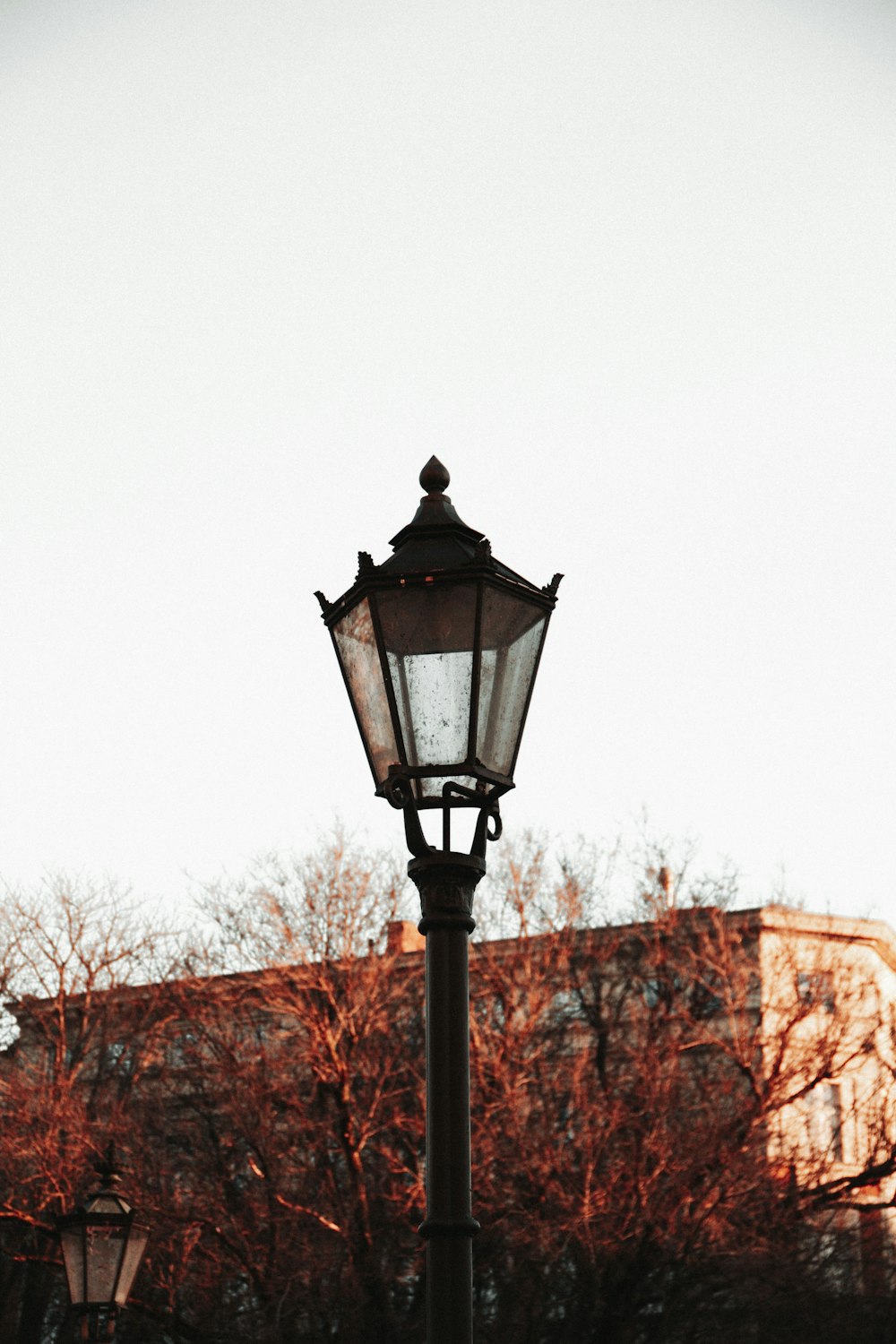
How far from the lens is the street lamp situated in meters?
12.2

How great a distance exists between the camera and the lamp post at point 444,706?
4934 mm

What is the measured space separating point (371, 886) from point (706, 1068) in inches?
281

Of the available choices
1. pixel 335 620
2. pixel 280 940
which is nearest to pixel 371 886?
pixel 280 940

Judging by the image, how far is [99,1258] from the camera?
A: 40.4 ft

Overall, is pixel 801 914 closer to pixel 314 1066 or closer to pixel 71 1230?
pixel 314 1066

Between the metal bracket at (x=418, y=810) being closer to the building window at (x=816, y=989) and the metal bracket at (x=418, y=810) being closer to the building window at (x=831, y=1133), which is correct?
the building window at (x=831, y=1133)

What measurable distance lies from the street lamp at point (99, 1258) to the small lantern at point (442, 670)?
8.26 metres

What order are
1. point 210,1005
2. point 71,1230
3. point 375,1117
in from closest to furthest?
1. point 71,1230
2. point 375,1117
3. point 210,1005

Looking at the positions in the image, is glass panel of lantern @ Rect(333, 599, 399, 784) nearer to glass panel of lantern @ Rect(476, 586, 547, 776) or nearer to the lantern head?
the lantern head

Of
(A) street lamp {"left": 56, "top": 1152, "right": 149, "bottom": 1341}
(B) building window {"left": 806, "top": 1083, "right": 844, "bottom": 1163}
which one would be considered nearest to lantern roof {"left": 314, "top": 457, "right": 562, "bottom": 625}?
(A) street lamp {"left": 56, "top": 1152, "right": 149, "bottom": 1341}

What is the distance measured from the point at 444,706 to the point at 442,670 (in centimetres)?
10

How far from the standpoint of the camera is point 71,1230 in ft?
40.7

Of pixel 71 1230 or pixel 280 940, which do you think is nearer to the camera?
pixel 71 1230

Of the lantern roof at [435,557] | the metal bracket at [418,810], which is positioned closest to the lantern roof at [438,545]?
the lantern roof at [435,557]
